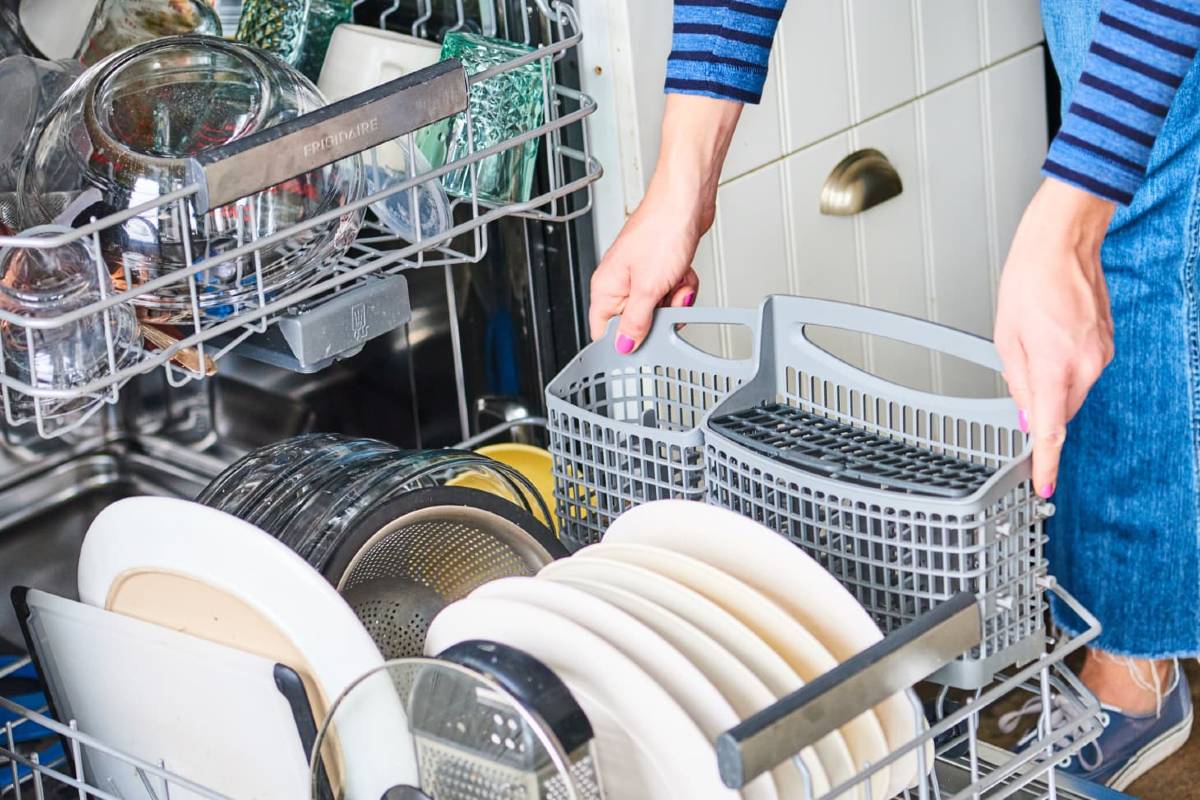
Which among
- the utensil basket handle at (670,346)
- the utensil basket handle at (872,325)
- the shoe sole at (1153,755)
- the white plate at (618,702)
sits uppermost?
the utensil basket handle at (872,325)

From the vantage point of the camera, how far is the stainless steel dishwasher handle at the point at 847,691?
25.8 inches

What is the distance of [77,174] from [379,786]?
40 cm

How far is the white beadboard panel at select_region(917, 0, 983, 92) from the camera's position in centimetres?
147

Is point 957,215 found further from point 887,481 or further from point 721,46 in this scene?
point 887,481

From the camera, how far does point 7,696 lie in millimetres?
1133

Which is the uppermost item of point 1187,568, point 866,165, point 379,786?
A: point 866,165

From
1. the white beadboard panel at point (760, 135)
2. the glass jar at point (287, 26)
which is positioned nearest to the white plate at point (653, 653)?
the glass jar at point (287, 26)

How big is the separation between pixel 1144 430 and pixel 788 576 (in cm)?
75

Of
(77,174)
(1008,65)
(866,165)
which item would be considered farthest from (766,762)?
(1008,65)

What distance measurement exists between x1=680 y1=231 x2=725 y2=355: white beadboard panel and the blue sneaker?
496mm

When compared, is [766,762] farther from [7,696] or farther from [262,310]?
[7,696]

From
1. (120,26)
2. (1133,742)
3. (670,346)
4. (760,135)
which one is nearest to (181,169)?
(120,26)

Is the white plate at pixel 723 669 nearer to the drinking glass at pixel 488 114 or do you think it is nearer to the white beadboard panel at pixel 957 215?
the drinking glass at pixel 488 114

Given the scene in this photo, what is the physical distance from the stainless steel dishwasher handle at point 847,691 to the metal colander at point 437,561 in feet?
1.10
